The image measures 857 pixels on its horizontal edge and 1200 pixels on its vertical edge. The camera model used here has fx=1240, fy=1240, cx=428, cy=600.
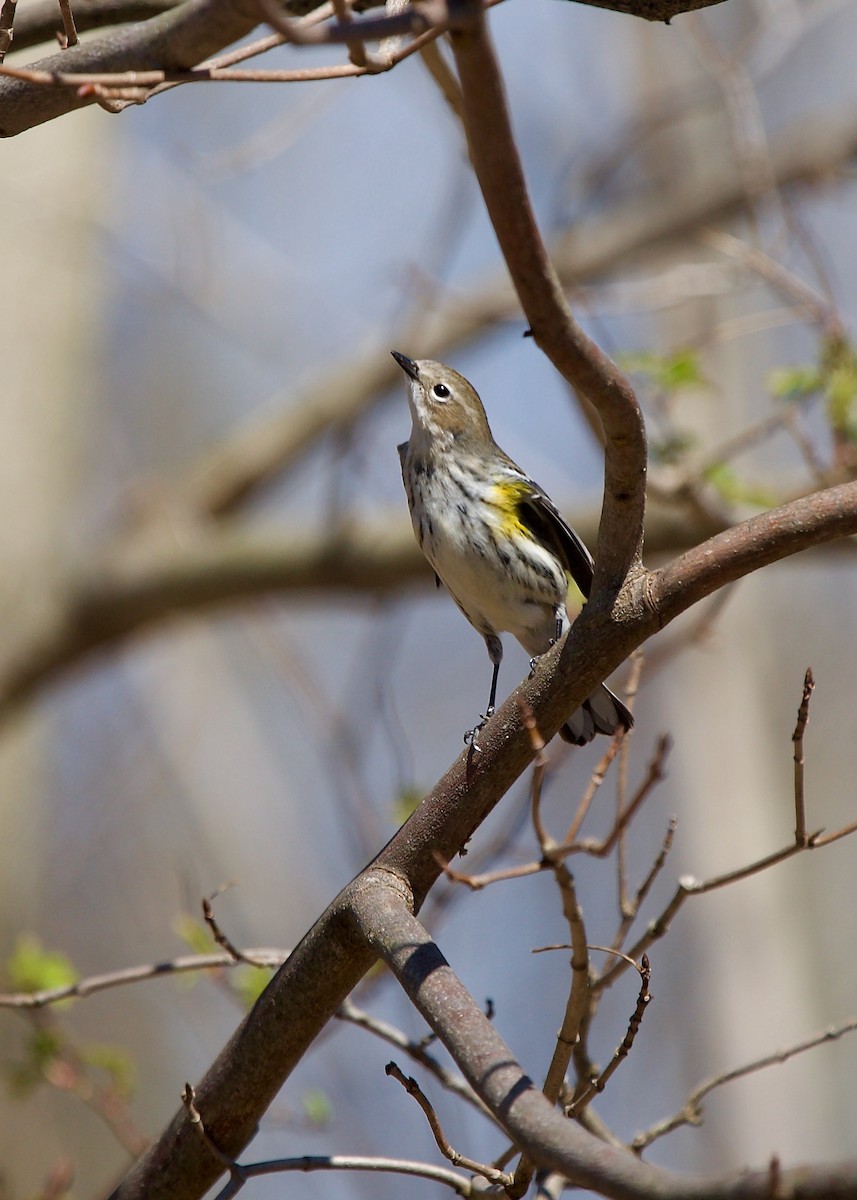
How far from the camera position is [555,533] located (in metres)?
3.61

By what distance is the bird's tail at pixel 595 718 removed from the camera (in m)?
3.27

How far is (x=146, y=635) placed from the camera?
21.4 feet

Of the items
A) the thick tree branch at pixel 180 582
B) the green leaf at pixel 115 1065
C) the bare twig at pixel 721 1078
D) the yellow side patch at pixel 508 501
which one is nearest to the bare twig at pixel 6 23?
the yellow side patch at pixel 508 501

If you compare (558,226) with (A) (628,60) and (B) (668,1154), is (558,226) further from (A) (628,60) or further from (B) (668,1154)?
(B) (668,1154)

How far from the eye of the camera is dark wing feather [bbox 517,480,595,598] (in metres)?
3.30

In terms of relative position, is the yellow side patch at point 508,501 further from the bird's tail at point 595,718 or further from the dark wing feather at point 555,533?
the bird's tail at point 595,718

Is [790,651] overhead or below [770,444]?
below

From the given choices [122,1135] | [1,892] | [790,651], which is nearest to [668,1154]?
[790,651]

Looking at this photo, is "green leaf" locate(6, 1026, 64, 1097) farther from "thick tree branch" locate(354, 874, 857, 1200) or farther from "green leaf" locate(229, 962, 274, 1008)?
"thick tree branch" locate(354, 874, 857, 1200)

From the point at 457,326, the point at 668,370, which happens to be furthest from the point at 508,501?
the point at 457,326

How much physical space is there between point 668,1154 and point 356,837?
244 inches

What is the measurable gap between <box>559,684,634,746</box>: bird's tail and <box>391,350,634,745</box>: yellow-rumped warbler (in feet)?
0.12

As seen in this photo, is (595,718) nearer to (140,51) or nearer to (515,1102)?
(515,1102)

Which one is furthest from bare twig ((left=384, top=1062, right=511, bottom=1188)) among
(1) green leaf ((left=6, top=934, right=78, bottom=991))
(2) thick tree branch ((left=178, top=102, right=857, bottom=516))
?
(2) thick tree branch ((left=178, top=102, right=857, bottom=516))
